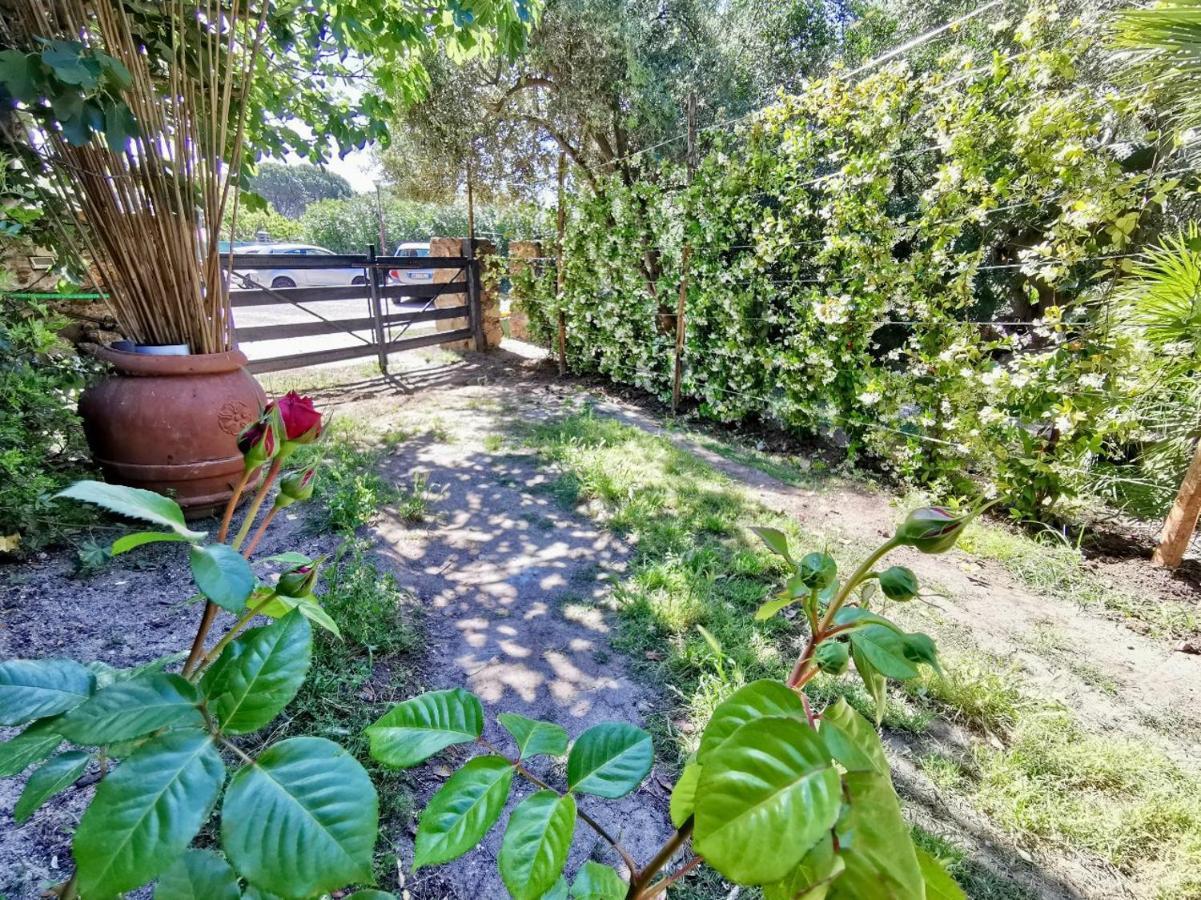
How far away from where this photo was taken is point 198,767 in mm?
280

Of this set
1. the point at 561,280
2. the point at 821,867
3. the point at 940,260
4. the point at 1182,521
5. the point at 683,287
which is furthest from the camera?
the point at 561,280

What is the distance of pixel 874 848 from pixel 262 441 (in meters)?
0.47

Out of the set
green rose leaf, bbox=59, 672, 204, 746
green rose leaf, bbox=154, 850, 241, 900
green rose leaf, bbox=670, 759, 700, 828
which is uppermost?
green rose leaf, bbox=59, 672, 204, 746

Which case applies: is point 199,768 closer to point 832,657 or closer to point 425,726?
point 425,726

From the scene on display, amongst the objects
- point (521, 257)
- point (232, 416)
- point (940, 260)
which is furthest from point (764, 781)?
point (521, 257)

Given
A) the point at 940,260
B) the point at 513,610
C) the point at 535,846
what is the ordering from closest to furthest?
1. the point at 535,846
2. the point at 513,610
3. the point at 940,260

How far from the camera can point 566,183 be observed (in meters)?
6.49

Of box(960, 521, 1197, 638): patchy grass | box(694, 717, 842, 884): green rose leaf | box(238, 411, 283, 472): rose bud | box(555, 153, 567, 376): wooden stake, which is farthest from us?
box(555, 153, 567, 376): wooden stake

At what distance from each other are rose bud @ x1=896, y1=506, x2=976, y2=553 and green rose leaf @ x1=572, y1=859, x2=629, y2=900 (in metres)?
0.34

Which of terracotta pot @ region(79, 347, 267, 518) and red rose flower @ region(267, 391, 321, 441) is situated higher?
red rose flower @ region(267, 391, 321, 441)

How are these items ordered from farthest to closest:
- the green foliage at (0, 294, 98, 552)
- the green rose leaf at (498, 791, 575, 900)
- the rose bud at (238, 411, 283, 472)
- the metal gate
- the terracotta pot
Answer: the metal gate < the terracotta pot < the green foliage at (0, 294, 98, 552) < the rose bud at (238, 411, 283, 472) < the green rose leaf at (498, 791, 575, 900)

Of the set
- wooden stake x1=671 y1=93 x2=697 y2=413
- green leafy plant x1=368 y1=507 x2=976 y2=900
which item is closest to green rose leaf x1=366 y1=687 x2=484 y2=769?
green leafy plant x1=368 y1=507 x2=976 y2=900

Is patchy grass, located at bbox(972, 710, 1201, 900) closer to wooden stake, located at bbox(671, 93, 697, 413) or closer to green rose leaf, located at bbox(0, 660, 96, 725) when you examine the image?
green rose leaf, located at bbox(0, 660, 96, 725)

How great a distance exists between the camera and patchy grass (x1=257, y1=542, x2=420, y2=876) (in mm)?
1253
